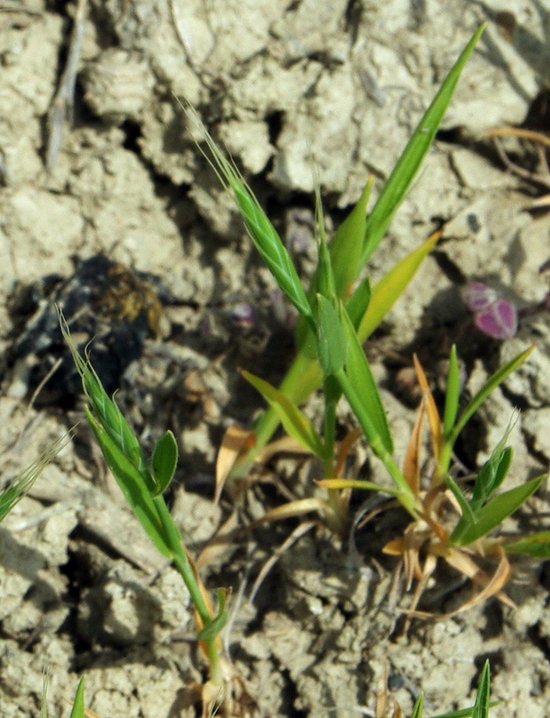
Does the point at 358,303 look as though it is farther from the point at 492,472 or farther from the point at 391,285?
the point at 492,472

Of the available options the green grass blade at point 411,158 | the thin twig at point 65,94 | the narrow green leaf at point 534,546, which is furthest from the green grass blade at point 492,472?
the thin twig at point 65,94

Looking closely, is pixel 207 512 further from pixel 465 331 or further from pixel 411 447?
pixel 465 331

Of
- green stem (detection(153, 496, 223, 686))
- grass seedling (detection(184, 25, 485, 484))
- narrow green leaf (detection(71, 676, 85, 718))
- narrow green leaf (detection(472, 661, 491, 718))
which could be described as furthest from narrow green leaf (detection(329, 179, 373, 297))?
narrow green leaf (detection(71, 676, 85, 718))

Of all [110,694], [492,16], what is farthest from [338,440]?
[492,16]

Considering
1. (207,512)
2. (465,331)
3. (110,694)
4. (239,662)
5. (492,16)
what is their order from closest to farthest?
(110,694) < (239,662) < (207,512) < (465,331) < (492,16)

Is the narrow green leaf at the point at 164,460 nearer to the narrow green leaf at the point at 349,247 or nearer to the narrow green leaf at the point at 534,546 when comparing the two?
the narrow green leaf at the point at 349,247

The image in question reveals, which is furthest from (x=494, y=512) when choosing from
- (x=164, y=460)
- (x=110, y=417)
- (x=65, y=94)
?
(x=65, y=94)
